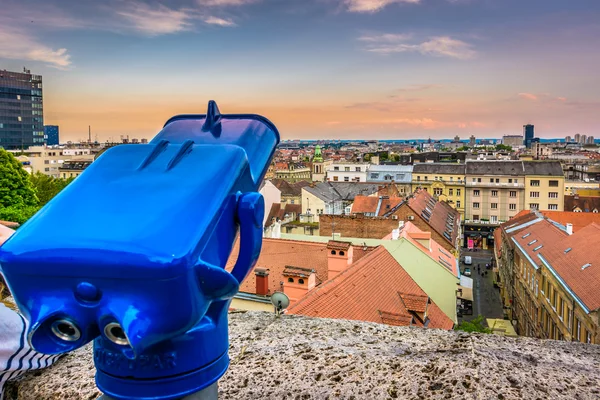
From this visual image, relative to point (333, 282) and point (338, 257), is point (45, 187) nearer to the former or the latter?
point (338, 257)

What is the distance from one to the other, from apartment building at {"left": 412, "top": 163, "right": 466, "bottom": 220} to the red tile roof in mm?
23179

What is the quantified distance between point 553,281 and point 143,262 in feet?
93.1

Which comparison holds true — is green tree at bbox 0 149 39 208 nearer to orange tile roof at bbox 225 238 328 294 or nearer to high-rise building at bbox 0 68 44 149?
orange tile roof at bbox 225 238 328 294

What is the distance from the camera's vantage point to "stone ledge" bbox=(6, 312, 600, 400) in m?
2.81

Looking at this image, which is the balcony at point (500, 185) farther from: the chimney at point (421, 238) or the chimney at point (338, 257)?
the chimney at point (338, 257)

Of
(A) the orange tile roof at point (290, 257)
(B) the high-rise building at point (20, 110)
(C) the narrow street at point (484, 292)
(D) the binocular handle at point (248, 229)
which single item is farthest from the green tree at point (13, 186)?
(B) the high-rise building at point (20, 110)

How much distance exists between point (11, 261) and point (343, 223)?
35264 millimetres

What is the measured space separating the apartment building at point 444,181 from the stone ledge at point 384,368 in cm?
7607

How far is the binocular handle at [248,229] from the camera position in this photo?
1.86 m

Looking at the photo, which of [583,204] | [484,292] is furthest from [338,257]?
[583,204]

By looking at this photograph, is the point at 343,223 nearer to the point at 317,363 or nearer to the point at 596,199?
the point at 317,363

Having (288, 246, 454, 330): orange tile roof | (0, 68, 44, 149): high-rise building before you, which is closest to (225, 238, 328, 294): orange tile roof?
(288, 246, 454, 330): orange tile roof

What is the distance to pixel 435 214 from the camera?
158ft

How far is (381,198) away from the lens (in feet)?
164
